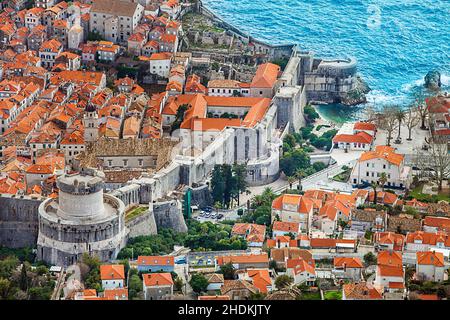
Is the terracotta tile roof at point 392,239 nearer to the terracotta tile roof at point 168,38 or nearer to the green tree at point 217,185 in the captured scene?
the green tree at point 217,185

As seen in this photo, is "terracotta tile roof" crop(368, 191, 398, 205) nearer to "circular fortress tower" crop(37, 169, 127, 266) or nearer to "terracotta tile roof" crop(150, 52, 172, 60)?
"circular fortress tower" crop(37, 169, 127, 266)

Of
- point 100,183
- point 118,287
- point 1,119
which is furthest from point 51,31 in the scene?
point 118,287

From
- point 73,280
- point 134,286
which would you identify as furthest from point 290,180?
point 73,280

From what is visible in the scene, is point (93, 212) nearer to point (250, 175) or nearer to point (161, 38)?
point (250, 175)

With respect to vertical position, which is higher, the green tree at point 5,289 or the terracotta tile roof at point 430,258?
the terracotta tile roof at point 430,258

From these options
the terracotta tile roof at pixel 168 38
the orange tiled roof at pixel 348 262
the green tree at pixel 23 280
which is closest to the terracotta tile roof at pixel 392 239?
the orange tiled roof at pixel 348 262

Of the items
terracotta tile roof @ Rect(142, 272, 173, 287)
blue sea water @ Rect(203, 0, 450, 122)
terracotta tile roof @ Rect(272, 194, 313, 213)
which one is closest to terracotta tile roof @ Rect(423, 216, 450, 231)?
terracotta tile roof @ Rect(272, 194, 313, 213)
